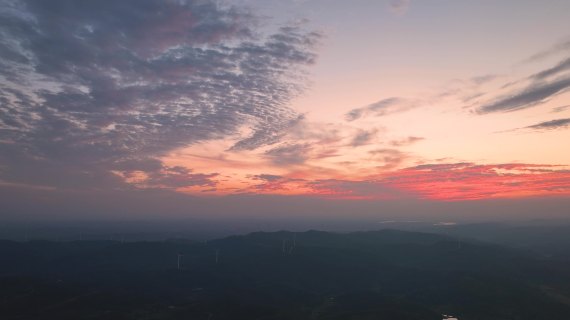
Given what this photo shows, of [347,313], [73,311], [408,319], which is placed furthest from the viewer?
[73,311]

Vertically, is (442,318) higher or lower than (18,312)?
lower

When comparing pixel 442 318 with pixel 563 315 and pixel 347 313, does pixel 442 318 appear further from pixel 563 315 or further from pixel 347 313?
pixel 563 315

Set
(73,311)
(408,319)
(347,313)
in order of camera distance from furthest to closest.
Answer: (73,311) → (347,313) → (408,319)

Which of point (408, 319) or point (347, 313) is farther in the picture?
point (347, 313)

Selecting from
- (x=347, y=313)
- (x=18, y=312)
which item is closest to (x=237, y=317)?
(x=347, y=313)

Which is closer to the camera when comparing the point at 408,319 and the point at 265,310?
the point at 408,319

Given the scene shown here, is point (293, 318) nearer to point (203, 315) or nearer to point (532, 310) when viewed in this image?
point (203, 315)

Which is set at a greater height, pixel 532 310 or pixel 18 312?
pixel 18 312

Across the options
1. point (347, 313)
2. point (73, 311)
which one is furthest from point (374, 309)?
point (73, 311)
